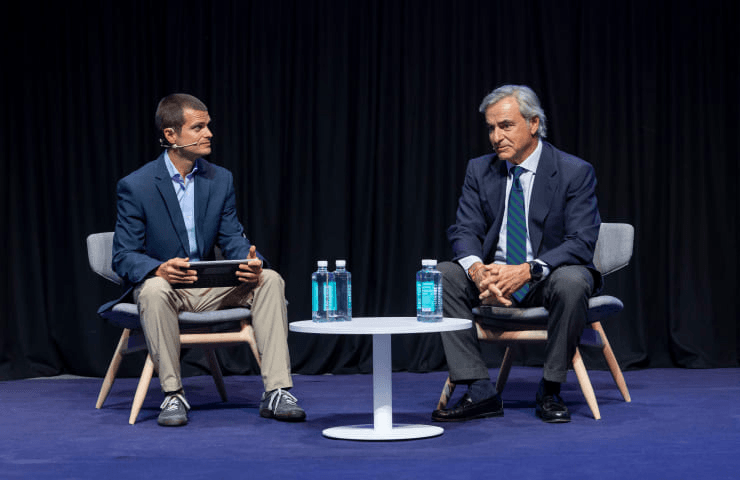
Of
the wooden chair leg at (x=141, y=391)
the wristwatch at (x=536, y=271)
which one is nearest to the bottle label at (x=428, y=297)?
the wristwatch at (x=536, y=271)

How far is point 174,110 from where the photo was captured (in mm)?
3639

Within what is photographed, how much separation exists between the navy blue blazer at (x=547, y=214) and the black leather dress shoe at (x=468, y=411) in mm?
533

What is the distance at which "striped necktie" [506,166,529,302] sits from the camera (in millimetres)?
3371

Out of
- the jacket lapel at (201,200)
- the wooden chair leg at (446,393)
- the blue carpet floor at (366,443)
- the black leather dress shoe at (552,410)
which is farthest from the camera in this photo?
the jacket lapel at (201,200)

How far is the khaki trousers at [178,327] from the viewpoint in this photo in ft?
10.5

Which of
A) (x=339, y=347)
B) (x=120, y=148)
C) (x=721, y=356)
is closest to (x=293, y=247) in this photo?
(x=339, y=347)

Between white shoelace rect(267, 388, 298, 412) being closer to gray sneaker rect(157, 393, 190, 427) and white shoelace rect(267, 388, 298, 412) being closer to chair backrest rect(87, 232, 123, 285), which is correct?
gray sneaker rect(157, 393, 190, 427)

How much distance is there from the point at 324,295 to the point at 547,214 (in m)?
0.92

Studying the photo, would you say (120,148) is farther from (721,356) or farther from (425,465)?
(721,356)

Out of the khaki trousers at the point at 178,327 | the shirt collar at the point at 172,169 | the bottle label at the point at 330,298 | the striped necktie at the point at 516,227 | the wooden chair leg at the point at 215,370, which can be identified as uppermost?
the shirt collar at the point at 172,169

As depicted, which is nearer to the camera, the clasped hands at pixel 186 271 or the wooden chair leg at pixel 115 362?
the clasped hands at pixel 186 271

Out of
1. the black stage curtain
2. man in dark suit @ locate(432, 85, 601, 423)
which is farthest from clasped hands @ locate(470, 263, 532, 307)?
the black stage curtain

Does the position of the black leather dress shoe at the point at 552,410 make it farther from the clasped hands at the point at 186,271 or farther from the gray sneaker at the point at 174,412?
the gray sneaker at the point at 174,412

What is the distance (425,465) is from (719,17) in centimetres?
367
